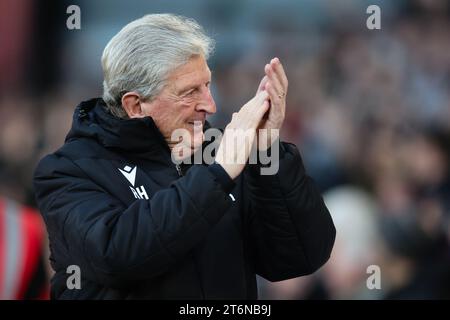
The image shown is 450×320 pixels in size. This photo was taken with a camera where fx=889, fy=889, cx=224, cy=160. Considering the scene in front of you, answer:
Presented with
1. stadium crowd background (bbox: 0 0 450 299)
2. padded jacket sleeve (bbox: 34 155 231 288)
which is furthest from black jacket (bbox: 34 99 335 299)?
stadium crowd background (bbox: 0 0 450 299)

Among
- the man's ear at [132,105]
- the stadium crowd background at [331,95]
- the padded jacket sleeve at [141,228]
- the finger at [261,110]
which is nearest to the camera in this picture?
the padded jacket sleeve at [141,228]

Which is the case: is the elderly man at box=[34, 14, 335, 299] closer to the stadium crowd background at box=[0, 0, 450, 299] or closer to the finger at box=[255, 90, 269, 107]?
the finger at box=[255, 90, 269, 107]

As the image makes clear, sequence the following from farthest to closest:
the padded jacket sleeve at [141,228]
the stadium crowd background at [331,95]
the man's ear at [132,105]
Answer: the stadium crowd background at [331,95] → the man's ear at [132,105] → the padded jacket sleeve at [141,228]

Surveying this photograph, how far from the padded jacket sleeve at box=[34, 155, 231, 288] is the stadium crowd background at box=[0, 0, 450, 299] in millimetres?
2369

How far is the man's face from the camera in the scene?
1.99 meters

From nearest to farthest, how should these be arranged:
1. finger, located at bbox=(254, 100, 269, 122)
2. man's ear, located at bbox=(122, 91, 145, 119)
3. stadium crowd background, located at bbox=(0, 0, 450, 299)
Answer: finger, located at bbox=(254, 100, 269, 122) → man's ear, located at bbox=(122, 91, 145, 119) → stadium crowd background, located at bbox=(0, 0, 450, 299)

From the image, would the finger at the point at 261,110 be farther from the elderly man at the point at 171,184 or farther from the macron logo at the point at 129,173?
the macron logo at the point at 129,173

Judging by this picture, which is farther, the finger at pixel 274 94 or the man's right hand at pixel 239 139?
the finger at pixel 274 94

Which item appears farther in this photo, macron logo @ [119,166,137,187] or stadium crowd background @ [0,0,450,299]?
stadium crowd background @ [0,0,450,299]

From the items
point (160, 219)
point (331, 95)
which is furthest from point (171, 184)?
point (331, 95)

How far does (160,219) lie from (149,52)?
1.34 ft

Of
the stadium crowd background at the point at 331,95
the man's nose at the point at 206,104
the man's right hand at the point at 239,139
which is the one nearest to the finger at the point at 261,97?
the man's right hand at the point at 239,139

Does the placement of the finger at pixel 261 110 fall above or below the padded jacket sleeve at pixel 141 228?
above

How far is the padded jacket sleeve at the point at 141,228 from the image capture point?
177 cm
